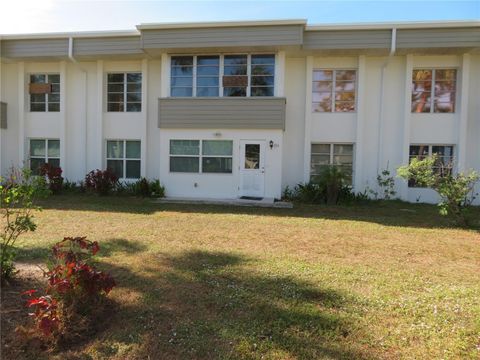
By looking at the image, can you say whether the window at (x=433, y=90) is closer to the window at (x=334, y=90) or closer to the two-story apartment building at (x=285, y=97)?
the two-story apartment building at (x=285, y=97)

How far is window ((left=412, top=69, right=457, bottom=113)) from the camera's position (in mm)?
13414

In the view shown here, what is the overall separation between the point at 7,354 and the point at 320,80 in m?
13.1

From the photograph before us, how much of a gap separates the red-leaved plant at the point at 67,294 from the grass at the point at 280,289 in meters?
0.26

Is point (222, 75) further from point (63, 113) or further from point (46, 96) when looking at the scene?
point (46, 96)

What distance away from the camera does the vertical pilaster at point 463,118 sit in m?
12.9

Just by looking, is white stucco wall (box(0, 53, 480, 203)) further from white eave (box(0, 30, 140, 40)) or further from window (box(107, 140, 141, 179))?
white eave (box(0, 30, 140, 40))

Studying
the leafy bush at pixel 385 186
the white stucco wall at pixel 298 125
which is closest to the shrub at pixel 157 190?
the white stucco wall at pixel 298 125

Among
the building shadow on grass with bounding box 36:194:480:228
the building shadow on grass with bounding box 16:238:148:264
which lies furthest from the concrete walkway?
the building shadow on grass with bounding box 16:238:148:264

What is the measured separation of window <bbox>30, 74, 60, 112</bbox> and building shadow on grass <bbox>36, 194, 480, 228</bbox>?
4907 millimetres

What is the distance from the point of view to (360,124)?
44.1ft

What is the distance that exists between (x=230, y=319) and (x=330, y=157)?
1107 centimetres

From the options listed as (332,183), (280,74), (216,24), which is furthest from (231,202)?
(216,24)

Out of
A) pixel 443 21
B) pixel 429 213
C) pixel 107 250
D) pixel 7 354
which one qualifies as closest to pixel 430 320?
pixel 7 354

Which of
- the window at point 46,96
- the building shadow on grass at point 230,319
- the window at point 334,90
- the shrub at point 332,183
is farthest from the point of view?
the window at point 46,96
